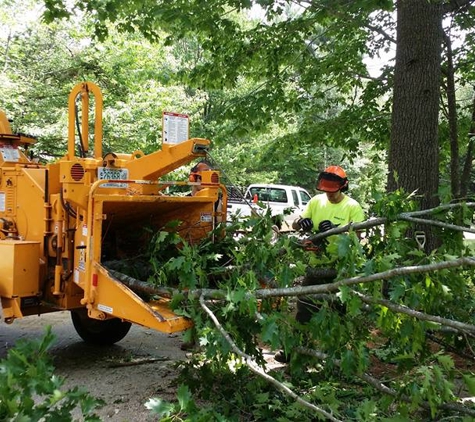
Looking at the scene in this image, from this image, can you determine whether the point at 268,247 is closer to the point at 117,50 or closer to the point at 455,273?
the point at 455,273

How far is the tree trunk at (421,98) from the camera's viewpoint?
5461 millimetres

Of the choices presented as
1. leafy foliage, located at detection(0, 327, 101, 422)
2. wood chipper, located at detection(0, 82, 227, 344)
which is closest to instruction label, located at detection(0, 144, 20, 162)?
wood chipper, located at detection(0, 82, 227, 344)

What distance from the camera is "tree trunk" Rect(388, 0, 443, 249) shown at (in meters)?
5.46

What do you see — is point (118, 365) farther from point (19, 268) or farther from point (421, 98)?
point (421, 98)

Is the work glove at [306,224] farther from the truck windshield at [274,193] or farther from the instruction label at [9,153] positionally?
the truck windshield at [274,193]

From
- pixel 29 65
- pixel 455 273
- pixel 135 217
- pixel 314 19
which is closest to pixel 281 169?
pixel 29 65

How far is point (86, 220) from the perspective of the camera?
425 cm

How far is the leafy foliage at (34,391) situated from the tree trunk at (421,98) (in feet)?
13.5

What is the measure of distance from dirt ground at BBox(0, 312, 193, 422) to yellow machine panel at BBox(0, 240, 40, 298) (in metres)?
0.70

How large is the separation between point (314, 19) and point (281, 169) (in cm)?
2496

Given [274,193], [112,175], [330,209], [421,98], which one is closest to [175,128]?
[112,175]

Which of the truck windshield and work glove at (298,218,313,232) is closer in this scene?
work glove at (298,218,313,232)

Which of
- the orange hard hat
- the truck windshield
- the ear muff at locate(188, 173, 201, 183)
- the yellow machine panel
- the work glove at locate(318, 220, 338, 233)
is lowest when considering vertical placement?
the yellow machine panel

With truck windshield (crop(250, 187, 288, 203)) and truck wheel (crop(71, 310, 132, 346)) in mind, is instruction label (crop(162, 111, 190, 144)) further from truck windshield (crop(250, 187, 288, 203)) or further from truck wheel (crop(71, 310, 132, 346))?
truck windshield (crop(250, 187, 288, 203))
